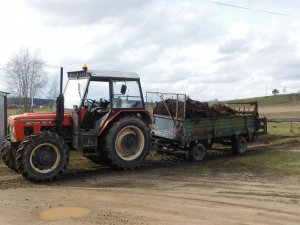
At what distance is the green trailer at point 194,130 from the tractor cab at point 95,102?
6.17 ft

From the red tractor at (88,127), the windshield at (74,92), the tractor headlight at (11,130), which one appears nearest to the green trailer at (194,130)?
the red tractor at (88,127)

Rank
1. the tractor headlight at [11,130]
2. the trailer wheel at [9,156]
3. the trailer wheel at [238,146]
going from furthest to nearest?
the trailer wheel at [238,146], the trailer wheel at [9,156], the tractor headlight at [11,130]

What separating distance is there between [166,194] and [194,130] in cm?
466

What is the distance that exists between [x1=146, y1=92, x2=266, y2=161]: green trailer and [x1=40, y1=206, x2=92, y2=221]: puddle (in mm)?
5700

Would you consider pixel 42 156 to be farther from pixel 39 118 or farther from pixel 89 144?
pixel 89 144

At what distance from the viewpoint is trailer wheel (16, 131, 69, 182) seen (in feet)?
31.5

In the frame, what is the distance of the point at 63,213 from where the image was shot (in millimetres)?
7418

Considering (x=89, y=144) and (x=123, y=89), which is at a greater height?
(x=123, y=89)

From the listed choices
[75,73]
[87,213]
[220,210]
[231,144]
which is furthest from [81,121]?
[231,144]

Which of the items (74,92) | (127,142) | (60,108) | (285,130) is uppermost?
(74,92)

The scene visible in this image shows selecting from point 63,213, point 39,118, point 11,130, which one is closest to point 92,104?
point 39,118

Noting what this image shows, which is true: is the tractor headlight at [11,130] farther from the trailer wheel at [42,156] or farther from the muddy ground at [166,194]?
the muddy ground at [166,194]

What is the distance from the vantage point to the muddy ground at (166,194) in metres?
7.20

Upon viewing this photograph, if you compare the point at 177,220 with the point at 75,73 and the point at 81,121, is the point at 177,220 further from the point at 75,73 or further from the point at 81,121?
the point at 75,73
